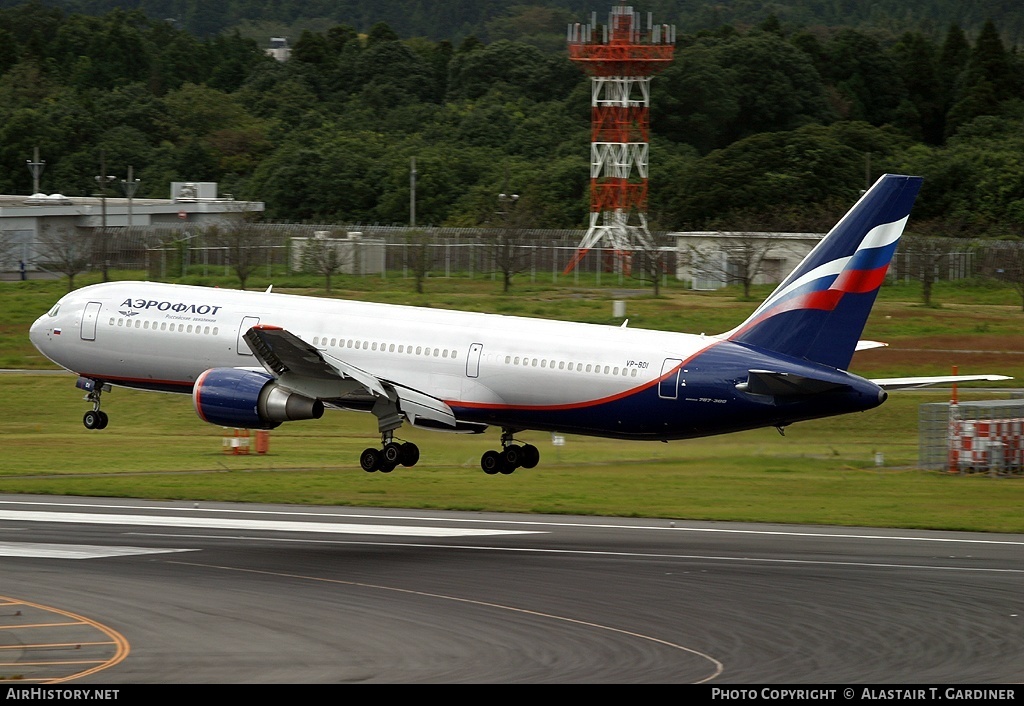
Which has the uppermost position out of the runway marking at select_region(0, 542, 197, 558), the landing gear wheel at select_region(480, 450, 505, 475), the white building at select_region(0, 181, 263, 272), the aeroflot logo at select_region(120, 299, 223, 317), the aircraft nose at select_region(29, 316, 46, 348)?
the white building at select_region(0, 181, 263, 272)

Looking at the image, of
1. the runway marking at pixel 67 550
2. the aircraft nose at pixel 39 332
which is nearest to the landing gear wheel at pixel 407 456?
the runway marking at pixel 67 550

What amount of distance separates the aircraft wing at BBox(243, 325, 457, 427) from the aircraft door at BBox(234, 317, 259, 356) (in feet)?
5.48

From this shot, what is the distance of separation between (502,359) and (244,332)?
8418 millimetres

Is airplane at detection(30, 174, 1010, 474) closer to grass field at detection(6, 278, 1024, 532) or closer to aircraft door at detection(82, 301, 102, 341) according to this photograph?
aircraft door at detection(82, 301, 102, 341)

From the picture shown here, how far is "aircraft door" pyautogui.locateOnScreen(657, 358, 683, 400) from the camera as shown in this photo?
143 feet

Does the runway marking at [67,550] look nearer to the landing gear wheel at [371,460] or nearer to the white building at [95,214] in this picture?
the landing gear wheel at [371,460]

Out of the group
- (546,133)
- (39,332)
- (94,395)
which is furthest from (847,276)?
(546,133)

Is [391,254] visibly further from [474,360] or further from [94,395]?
[474,360]

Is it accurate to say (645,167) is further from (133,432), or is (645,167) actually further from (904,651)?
(904,651)

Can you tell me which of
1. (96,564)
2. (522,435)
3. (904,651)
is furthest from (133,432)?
(904,651)

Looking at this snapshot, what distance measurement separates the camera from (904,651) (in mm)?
28844

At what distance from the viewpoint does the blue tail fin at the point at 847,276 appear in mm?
42500

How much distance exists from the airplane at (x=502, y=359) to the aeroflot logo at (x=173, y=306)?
0.05 metres

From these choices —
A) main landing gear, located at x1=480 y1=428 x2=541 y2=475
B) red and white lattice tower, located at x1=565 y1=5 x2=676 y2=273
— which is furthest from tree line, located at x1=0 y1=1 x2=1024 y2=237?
main landing gear, located at x1=480 y1=428 x2=541 y2=475
